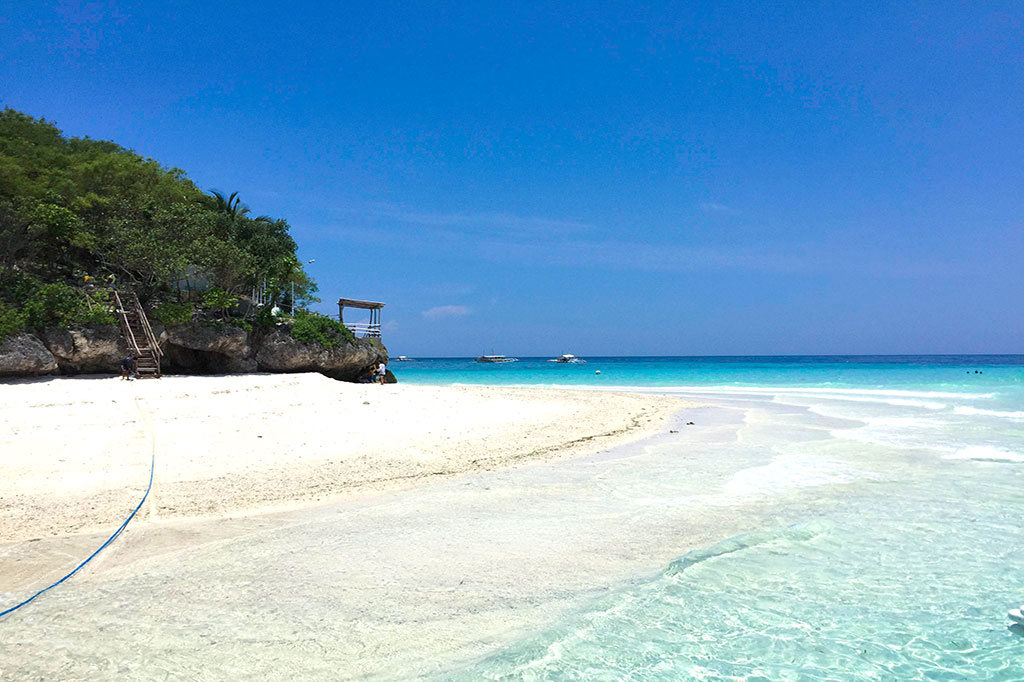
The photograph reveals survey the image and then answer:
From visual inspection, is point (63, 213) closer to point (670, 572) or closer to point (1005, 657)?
point (670, 572)

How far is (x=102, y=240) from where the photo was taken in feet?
81.2

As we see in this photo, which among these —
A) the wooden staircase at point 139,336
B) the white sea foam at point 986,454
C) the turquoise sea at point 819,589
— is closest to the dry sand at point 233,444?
the wooden staircase at point 139,336

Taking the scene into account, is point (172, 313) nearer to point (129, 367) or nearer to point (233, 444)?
point (129, 367)

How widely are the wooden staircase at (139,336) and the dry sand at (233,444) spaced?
9.90 feet

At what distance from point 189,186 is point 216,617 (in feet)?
119

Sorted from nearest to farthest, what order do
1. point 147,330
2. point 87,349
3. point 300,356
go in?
1. point 87,349
2. point 147,330
3. point 300,356

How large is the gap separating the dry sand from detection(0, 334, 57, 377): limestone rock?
30.4 inches

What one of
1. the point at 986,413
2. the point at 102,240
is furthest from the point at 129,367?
the point at 986,413

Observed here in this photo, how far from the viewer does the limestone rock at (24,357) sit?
1886cm

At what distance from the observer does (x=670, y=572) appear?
5258 mm

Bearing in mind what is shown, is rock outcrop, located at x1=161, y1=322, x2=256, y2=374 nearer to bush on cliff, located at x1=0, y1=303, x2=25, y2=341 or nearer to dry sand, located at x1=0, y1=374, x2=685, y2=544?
bush on cliff, located at x1=0, y1=303, x2=25, y2=341

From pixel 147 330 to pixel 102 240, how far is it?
17.6 feet

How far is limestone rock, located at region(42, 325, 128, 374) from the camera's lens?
20.8 meters

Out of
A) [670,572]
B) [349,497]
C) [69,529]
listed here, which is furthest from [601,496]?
[69,529]
